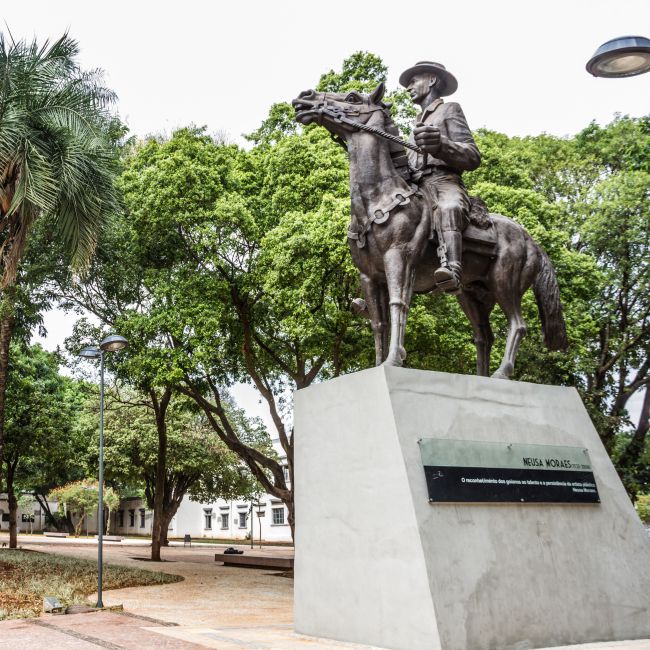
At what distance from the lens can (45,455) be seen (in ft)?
92.0

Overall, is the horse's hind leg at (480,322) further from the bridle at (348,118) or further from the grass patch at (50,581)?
the grass patch at (50,581)

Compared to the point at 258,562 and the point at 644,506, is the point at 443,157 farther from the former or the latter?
the point at 644,506

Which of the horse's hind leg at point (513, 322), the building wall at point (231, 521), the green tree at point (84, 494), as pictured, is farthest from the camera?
the building wall at point (231, 521)

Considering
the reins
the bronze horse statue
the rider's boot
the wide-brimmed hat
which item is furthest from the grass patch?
the wide-brimmed hat

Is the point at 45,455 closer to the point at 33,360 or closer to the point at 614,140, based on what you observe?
the point at 33,360

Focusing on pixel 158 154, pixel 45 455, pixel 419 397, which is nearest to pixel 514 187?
pixel 158 154

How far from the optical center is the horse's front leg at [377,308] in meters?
8.55

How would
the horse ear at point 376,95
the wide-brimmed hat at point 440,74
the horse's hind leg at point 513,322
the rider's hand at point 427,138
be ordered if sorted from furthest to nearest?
1. the wide-brimmed hat at point 440,74
2. the horse's hind leg at point 513,322
3. the horse ear at point 376,95
4. the rider's hand at point 427,138

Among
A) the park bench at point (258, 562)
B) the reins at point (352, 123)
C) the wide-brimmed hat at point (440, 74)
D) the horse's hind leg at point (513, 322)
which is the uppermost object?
the wide-brimmed hat at point (440, 74)

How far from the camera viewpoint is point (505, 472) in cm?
762

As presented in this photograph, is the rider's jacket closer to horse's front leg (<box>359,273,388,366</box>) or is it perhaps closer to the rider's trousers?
the rider's trousers

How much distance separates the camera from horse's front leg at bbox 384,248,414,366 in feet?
26.1

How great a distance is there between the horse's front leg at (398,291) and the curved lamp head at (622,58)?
8.45 ft

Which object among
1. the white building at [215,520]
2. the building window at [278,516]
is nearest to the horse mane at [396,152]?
the white building at [215,520]
